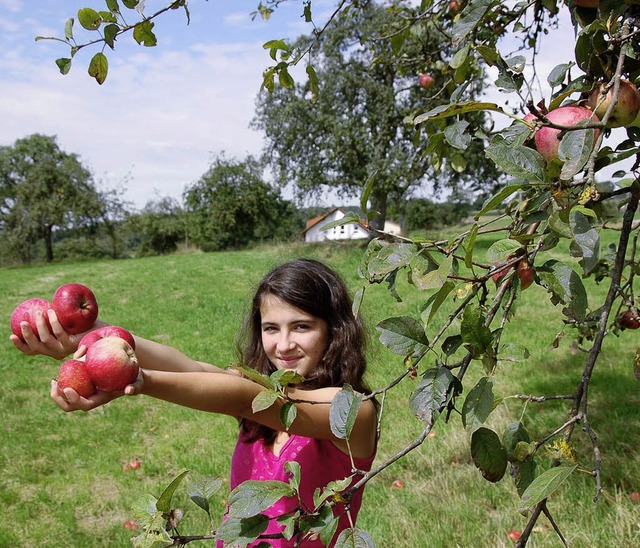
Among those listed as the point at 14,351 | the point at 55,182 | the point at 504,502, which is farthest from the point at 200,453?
the point at 55,182

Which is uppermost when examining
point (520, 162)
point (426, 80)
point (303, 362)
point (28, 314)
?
point (426, 80)

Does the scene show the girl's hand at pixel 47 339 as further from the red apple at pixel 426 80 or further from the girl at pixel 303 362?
the red apple at pixel 426 80

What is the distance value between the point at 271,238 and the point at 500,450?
2561cm

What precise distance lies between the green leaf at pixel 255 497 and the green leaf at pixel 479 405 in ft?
0.75

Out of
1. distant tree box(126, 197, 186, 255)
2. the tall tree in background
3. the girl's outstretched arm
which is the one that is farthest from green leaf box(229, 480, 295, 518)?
distant tree box(126, 197, 186, 255)

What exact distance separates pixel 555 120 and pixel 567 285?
0.25 meters

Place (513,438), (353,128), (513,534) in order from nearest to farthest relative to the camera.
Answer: (513,438)
(513,534)
(353,128)

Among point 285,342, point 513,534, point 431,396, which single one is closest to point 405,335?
point 431,396

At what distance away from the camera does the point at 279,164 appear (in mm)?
14914

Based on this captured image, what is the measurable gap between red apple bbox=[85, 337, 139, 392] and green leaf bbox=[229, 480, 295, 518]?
473 millimetres

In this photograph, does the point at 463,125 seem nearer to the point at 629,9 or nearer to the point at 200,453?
the point at 629,9

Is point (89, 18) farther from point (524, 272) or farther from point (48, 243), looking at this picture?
point (48, 243)

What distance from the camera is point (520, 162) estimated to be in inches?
24.1

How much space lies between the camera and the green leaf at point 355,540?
583 millimetres
